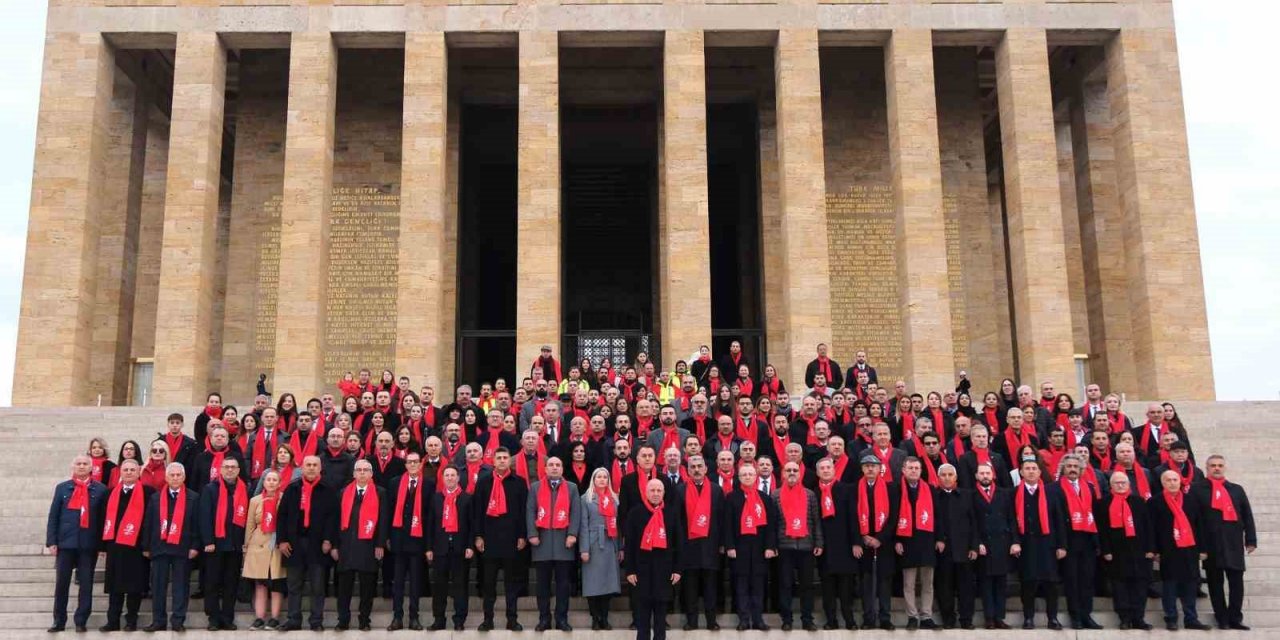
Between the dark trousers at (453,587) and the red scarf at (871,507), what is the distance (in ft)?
12.6

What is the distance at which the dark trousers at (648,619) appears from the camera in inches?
415

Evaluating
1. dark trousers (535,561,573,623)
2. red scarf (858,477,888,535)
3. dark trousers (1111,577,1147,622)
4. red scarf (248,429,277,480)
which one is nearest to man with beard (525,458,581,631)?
dark trousers (535,561,573,623)

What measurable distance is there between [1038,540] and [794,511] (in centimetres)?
241

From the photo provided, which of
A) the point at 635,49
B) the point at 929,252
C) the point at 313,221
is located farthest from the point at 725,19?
the point at 313,221

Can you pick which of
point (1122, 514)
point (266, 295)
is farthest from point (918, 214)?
point (266, 295)

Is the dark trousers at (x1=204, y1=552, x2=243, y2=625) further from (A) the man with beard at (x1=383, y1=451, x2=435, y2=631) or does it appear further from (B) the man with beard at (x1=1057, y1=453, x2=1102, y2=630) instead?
(B) the man with beard at (x1=1057, y1=453, x2=1102, y2=630)

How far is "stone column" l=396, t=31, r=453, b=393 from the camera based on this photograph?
2253 cm

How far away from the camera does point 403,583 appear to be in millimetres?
11125

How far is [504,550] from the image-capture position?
10969mm

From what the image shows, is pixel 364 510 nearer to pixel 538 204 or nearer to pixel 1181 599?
pixel 1181 599

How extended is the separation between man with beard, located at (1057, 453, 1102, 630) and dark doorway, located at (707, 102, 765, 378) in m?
15.0

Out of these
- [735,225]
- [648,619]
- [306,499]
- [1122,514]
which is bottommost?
[648,619]

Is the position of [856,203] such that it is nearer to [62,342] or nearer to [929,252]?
[929,252]

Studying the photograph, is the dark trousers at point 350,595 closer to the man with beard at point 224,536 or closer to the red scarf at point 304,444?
the man with beard at point 224,536
